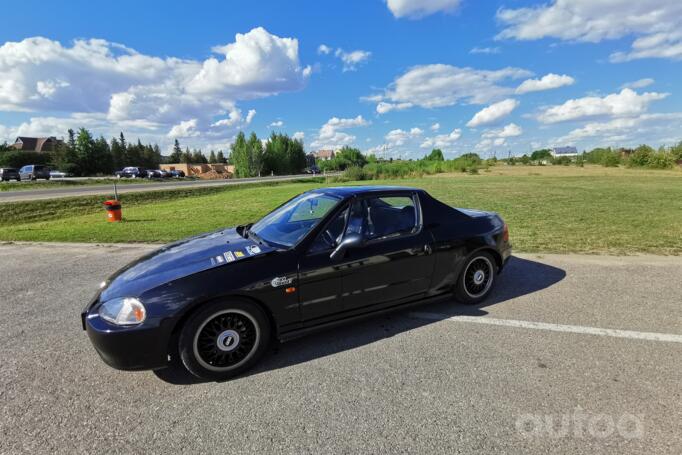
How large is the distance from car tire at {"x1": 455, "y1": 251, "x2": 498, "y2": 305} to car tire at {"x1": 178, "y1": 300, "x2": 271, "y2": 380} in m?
2.24

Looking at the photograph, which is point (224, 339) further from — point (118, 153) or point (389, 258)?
point (118, 153)

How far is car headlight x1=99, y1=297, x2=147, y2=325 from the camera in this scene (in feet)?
8.58

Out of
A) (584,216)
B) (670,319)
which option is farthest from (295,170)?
(670,319)

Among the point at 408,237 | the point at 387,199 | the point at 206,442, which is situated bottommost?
the point at 206,442

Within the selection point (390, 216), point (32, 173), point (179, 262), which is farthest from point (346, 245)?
point (32, 173)

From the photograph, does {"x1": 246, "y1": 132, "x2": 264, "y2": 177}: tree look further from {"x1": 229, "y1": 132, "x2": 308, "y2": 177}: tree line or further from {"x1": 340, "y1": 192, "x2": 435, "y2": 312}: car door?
{"x1": 340, "y1": 192, "x2": 435, "y2": 312}: car door

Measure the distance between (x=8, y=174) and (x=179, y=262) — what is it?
44810 millimetres

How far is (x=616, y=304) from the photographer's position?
4047mm

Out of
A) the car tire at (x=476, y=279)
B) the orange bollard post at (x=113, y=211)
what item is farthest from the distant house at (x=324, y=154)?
the car tire at (x=476, y=279)

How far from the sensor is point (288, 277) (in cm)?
302

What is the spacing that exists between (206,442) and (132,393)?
0.90m

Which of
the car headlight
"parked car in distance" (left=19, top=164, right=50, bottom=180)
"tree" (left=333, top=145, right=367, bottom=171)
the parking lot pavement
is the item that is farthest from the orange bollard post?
"tree" (left=333, top=145, right=367, bottom=171)

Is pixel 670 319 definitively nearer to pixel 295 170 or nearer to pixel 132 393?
pixel 132 393
